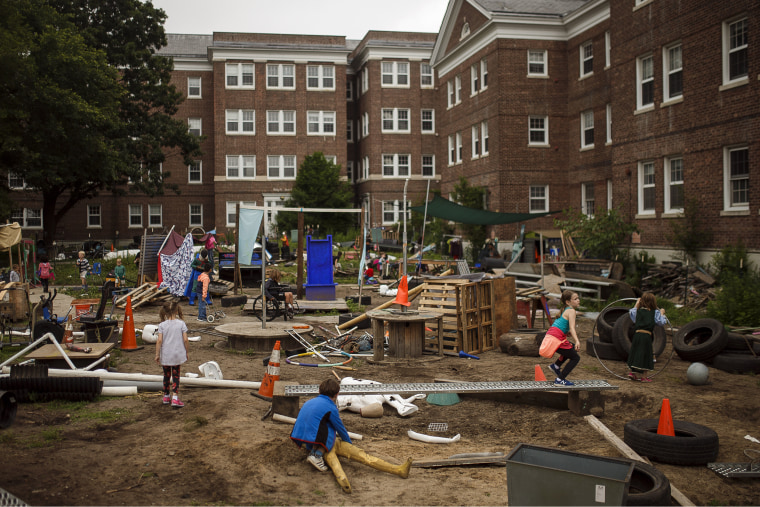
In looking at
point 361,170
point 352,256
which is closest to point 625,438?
point 352,256

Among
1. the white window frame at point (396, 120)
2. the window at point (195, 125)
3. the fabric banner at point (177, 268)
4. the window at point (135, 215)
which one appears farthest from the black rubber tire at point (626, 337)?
the window at point (135, 215)

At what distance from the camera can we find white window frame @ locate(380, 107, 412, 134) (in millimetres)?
55156

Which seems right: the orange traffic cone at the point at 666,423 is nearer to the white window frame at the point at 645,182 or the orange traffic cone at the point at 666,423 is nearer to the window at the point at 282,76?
the white window frame at the point at 645,182

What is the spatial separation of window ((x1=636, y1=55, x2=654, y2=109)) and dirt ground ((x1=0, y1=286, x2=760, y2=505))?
52.5ft

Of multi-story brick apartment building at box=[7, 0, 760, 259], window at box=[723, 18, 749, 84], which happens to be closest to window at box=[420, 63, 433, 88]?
multi-story brick apartment building at box=[7, 0, 760, 259]

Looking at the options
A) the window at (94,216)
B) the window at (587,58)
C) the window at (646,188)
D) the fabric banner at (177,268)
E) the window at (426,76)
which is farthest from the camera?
the window at (426,76)

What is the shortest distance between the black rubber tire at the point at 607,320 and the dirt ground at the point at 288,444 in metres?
1.69

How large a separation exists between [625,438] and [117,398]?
704 centimetres

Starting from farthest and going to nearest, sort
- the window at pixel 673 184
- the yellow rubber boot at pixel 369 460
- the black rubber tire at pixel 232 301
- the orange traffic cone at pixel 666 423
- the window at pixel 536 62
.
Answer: the window at pixel 536 62 → the window at pixel 673 184 → the black rubber tire at pixel 232 301 → the orange traffic cone at pixel 666 423 → the yellow rubber boot at pixel 369 460

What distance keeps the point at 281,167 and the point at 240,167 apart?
3.37 meters

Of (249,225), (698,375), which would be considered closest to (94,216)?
(249,225)

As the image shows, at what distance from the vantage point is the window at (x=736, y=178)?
66.6 feet

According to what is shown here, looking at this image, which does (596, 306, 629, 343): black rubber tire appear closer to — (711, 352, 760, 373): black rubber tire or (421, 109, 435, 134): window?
(711, 352, 760, 373): black rubber tire

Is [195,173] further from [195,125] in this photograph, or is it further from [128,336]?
[128,336]
